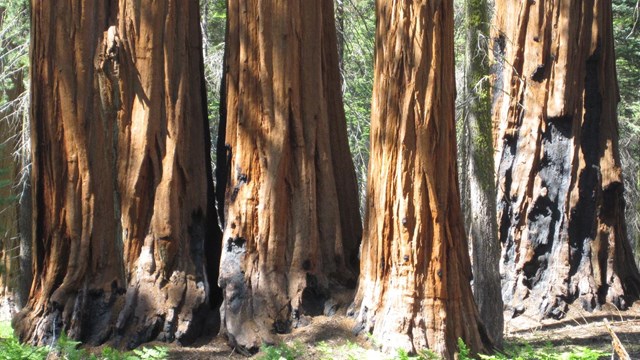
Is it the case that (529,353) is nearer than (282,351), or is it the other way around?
(282,351)

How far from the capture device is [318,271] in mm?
8664

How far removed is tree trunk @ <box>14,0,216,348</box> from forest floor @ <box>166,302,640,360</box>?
21.2 inches

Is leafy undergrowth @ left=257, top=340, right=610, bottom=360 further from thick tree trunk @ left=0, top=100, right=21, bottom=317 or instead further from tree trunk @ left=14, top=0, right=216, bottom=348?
thick tree trunk @ left=0, top=100, right=21, bottom=317

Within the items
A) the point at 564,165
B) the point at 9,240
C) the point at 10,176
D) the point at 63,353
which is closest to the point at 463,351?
the point at 63,353

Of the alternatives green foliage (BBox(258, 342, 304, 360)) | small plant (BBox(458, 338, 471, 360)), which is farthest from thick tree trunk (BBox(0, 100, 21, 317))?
small plant (BBox(458, 338, 471, 360))

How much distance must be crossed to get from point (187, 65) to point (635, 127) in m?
14.5

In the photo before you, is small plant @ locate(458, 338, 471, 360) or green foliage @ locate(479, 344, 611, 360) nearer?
green foliage @ locate(479, 344, 611, 360)

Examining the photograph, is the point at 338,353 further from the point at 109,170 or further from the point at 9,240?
the point at 9,240

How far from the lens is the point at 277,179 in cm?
853

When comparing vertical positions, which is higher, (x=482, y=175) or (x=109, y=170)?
(x=109, y=170)

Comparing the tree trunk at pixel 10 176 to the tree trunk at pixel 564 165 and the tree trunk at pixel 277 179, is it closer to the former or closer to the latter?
the tree trunk at pixel 277 179

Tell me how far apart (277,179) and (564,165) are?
16.5 feet

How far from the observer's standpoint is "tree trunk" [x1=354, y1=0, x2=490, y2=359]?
778 centimetres

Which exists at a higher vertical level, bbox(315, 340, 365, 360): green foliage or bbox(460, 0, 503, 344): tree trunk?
bbox(460, 0, 503, 344): tree trunk
